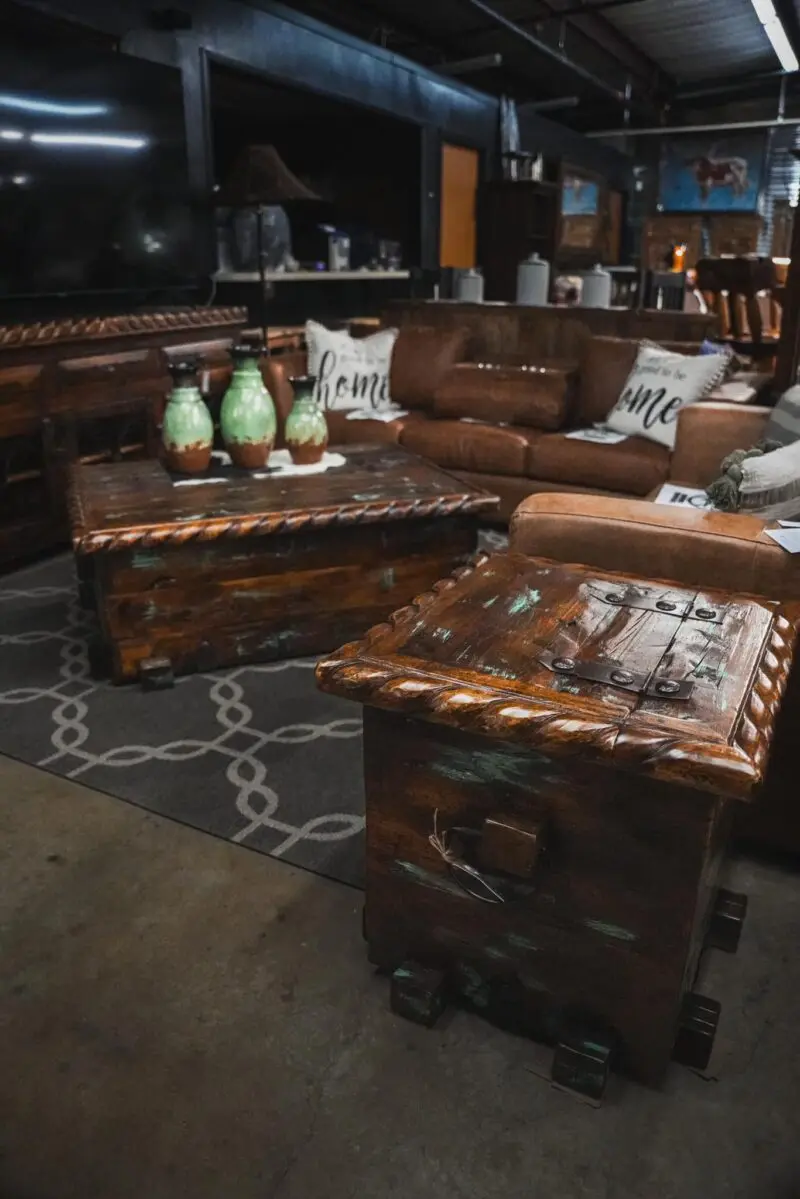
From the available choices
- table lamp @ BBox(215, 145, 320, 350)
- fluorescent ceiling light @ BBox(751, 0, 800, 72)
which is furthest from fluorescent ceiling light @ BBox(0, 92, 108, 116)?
fluorescent ceiling light @ BBox(751, 0, 800, 72)

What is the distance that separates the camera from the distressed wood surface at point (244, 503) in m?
2.28

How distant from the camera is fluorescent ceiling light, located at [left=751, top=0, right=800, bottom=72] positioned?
19.6ft

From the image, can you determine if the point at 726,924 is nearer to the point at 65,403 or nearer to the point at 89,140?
the point at 65,403

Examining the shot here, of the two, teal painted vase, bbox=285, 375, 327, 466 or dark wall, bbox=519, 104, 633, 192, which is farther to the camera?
dark wall, bbox=519, 104, 633, 192

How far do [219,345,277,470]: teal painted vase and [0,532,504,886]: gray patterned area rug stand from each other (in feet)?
2.32

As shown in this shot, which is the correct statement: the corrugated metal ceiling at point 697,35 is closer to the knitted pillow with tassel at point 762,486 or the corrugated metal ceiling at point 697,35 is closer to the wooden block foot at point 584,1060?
A: the knitted pillow with tassel at point 762,486

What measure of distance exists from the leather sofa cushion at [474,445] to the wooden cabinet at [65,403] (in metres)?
1.18

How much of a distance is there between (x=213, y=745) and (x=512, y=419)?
7.63 ft

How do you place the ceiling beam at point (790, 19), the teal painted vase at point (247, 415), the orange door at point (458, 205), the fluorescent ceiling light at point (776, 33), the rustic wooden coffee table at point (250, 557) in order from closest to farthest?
the rustic wooden coffee table at point (250, 557)
the teal painted vase at point (247, 415)
the ceiling beam at point (790, 19)
the fluorescent ceiling light at point (776, 33)
the orange door at point (458, 205)

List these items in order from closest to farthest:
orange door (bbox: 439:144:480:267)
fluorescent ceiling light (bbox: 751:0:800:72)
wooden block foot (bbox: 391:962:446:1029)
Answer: wooden block foot (bbox: 391:962:446:1029) → fluorescent ceiling light (bbox: 751:0:800:72) → orange door (bbox: 439:144:480:267)

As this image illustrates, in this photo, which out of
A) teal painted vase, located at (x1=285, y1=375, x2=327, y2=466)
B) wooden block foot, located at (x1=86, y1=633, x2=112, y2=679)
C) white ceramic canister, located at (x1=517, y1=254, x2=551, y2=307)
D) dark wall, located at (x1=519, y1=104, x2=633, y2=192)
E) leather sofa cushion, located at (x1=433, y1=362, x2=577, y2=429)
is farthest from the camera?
dark wall, located at (x1=519, y1=104, x2=633, y2=192)

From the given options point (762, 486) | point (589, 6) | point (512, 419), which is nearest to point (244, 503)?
point (762, 486)

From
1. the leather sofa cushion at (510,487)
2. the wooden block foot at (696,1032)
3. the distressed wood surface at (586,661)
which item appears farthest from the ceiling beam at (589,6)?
the wooden block foot at (696,1032)

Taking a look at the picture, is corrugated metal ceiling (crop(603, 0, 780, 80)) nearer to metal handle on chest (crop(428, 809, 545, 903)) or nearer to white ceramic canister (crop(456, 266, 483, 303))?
white ceramic canister (crop(456, 266, 483, 303))
